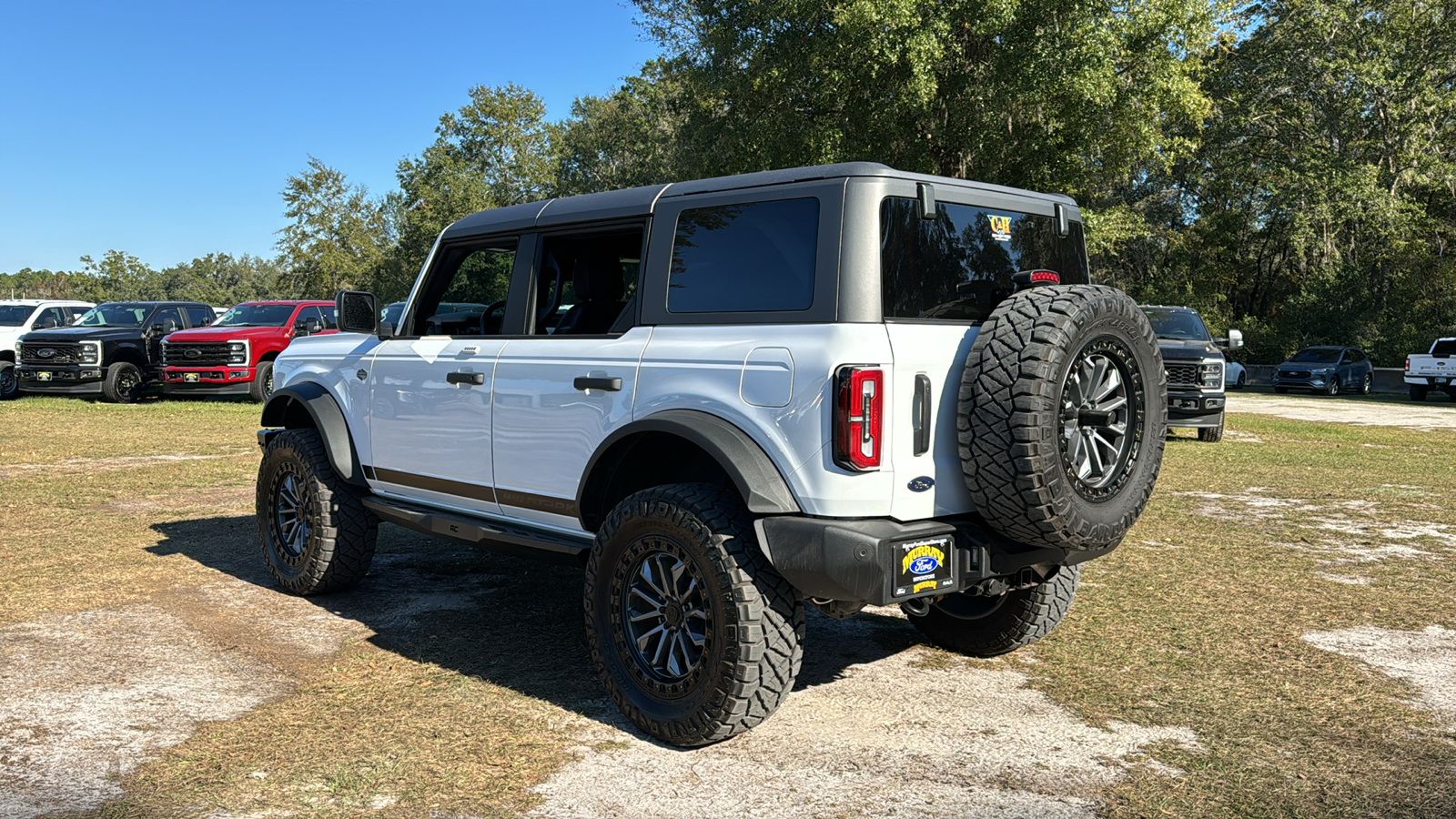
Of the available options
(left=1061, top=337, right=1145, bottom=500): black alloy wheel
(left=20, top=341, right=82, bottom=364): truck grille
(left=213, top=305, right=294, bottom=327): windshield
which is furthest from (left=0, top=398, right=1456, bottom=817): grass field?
(left=20, top=341, right=82, bottom=364): truck grille

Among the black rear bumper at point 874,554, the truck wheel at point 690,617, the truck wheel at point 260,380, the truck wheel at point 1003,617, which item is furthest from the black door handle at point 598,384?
the truck wheel at point 260,380

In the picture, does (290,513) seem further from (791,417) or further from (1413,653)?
(1413,653)

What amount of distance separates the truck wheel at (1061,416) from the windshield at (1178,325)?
40.5ft

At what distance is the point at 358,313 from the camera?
20.2 ft

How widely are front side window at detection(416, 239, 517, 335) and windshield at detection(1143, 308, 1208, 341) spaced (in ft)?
40.2

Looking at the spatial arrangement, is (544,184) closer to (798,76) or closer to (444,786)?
(798,76)

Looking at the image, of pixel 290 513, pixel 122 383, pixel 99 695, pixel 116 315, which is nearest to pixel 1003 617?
pixel 99 695

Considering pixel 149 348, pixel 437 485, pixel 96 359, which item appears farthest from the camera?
pixel 149 348

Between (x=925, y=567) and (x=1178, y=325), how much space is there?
45.8 ft

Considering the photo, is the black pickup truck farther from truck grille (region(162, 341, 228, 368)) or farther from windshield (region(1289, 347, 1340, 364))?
windshield (region(1289, 347, 1340, 364))

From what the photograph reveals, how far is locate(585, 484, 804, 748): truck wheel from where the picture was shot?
4012mm

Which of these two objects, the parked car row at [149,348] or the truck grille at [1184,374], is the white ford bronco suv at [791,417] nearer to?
the truck grille at [1184,374]

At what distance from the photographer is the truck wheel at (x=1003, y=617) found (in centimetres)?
523

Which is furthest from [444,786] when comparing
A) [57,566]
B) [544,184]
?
[544,184]
